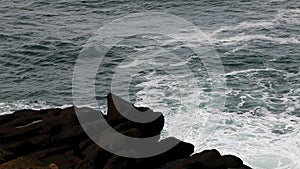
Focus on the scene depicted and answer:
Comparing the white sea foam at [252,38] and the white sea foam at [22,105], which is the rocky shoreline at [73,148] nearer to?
the white sea foam at [22,105]

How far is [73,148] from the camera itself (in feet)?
84.5

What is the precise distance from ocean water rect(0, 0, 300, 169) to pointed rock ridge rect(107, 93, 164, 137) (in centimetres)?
946

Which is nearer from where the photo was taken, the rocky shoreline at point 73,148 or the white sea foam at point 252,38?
the rocky shoreline at point 73,148

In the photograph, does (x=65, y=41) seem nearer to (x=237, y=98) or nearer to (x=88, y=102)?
(x=88, y=102)

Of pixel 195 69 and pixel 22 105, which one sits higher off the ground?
pixel 195 69

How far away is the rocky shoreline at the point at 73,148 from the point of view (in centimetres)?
2305

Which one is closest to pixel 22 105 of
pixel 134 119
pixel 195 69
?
pixel 195 69

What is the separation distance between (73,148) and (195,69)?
29172 mm

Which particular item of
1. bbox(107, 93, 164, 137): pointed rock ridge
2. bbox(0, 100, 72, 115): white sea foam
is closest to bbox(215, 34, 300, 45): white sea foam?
bbox(0, 100, 72, 115): white sea foam

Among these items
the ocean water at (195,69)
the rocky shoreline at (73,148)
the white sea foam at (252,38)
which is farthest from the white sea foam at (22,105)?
the white sea foam at (252,38)

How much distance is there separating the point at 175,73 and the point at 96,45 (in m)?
14.4

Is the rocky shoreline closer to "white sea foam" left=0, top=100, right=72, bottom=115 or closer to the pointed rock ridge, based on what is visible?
the pointed rock ridge

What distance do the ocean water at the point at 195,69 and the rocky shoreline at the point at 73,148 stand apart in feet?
32.2

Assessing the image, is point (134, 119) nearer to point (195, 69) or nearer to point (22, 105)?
point (22, 105)
